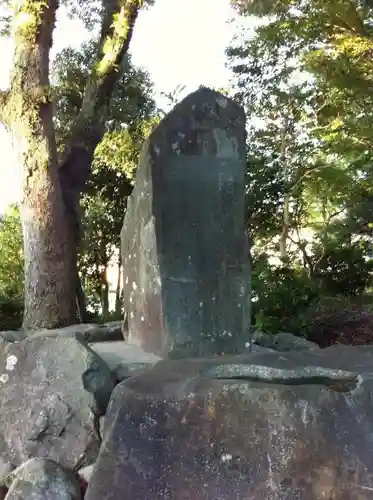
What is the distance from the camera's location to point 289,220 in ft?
40.0

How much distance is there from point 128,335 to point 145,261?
0.65 meters

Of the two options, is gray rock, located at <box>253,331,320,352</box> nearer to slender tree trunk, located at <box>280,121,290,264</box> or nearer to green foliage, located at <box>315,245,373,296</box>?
slender tree trunk, located at <box>280,121,290,264</box>

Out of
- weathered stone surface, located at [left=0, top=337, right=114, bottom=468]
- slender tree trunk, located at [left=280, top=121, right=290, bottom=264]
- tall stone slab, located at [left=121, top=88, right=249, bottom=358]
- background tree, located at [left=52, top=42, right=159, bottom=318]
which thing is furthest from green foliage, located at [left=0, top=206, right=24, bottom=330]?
weathered stone surface, located at [left=0, top=337, right=114, bottom=468]

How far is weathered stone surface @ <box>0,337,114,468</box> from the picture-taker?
2.84 metres

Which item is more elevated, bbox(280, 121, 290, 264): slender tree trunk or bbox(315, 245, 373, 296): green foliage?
bbox(280, 121, 290, 264): slender tree trunk

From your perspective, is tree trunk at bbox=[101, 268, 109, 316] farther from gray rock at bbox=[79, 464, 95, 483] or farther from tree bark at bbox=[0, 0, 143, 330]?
gray rock at bbox=[79, 464, 95, 483]

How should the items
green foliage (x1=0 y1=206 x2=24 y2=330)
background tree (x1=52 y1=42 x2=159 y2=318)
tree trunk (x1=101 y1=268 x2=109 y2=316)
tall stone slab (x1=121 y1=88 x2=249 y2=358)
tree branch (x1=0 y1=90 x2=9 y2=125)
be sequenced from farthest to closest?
tree trunk (x1=101 y1=268 x2=109 y2=316) → green foliage (x1=0 y1=206 x2=24 y2=330) → background tree (x1=52 y1=42 x2=159 y2=318) → tree branch (x1=0 y1=90 x2=9 y2=125) → tall stone slab (x1=121 y1=88 x2=249 y2=358)

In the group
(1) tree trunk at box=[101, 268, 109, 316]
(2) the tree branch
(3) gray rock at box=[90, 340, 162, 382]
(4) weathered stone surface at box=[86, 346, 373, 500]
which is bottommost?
(4) weathered stone surface at box=[86, 346, 373, 500]

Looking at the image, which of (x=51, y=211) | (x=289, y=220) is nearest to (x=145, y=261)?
(x=51, y=211)

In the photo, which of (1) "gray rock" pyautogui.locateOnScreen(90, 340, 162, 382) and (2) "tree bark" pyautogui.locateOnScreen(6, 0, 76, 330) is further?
(2) "tree bark" pyautogui.locateOnScreen(6, 0, 76, 330)

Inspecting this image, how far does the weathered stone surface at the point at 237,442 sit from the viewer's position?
1932mm

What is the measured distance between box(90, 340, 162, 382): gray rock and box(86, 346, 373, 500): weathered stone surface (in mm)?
755

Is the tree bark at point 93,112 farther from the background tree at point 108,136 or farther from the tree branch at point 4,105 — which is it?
the background tree at point 108,136

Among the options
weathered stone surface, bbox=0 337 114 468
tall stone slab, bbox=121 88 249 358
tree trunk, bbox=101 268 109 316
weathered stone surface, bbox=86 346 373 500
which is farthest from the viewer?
tree trunk, bbox=101 268 109 316
